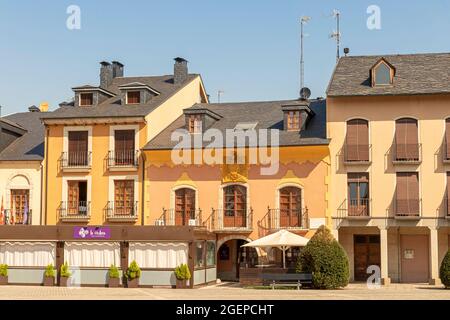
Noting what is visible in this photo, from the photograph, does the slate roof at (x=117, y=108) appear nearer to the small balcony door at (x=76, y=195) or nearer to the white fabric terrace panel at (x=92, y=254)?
the small balcony door at (x=76, y=195)

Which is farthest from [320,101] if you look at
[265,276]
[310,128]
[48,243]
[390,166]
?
[48,243]

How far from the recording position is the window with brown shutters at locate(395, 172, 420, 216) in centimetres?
3753

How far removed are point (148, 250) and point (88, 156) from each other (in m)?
7.85

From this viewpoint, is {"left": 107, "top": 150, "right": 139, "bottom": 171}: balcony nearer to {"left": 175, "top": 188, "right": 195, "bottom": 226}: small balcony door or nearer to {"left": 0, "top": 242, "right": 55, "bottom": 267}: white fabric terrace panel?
{"left": 175, "top": 188, "right": 195, "bottom": 226}: small balcony door

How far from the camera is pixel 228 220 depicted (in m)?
39.7

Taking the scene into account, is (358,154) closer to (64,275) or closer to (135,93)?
(135,93)

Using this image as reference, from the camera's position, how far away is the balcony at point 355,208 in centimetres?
3816

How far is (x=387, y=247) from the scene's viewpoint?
38500mm

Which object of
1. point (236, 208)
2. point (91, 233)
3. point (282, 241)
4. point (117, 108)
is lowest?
point (282, 241)

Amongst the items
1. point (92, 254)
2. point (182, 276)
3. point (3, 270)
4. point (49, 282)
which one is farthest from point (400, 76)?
point (3, 270)

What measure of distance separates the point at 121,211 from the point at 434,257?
1606 centimetres

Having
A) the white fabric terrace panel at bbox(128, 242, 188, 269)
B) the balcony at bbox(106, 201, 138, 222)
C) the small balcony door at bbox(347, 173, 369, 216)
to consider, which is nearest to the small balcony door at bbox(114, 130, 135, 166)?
the balcony at bbox(106, 201, 138, 222)

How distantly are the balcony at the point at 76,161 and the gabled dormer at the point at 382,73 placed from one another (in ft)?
50.6

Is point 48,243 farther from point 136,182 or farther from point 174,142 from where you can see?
point 174,142
